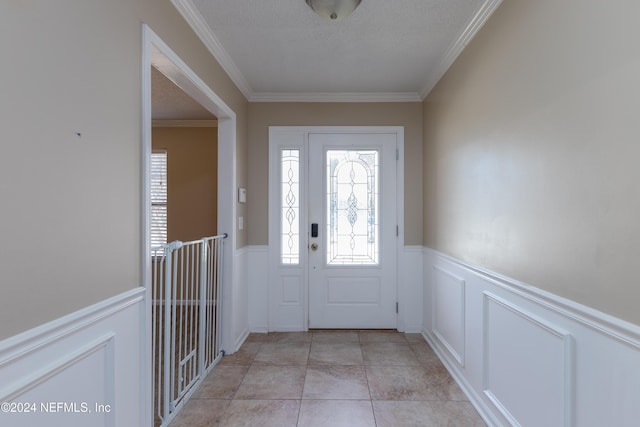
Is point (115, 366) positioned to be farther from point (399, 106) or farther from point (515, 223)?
point (399, 106)

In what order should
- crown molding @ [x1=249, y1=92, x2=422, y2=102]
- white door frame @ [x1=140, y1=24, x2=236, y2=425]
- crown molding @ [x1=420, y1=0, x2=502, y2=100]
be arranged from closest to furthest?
white door frame @ [x1=140, y1=24, x2=236, y2=425], crown molding @ [x1=420, y1=0, x2=502, y2=100], crown molding @ [x1=249, y1=92, x2=422, y2=102]

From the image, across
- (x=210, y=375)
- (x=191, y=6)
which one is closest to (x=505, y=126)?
(x=191, y=6)

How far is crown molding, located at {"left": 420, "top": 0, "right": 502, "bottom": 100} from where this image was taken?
6.35ft

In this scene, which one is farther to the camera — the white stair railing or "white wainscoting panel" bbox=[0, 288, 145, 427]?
the white stair railing

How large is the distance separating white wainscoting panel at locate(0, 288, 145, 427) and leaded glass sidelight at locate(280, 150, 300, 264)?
202 centimetres

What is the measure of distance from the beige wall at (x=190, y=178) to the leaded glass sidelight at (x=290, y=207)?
1344mm

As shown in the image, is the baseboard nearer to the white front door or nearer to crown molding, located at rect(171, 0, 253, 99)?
the white front door

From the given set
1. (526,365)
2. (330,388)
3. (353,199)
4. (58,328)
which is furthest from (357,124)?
(58,328)

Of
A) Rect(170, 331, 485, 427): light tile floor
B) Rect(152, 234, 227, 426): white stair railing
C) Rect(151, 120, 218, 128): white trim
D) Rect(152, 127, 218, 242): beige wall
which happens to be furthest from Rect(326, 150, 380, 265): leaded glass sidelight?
Rect(151, 120, 218, 128): white trim

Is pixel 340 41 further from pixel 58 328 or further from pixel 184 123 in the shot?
pixel 184 123

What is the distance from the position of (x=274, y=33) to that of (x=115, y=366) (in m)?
2.15

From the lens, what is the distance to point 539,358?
4.88 feet

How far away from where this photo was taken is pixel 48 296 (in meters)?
1.04

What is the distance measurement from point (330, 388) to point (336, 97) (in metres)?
2.69
